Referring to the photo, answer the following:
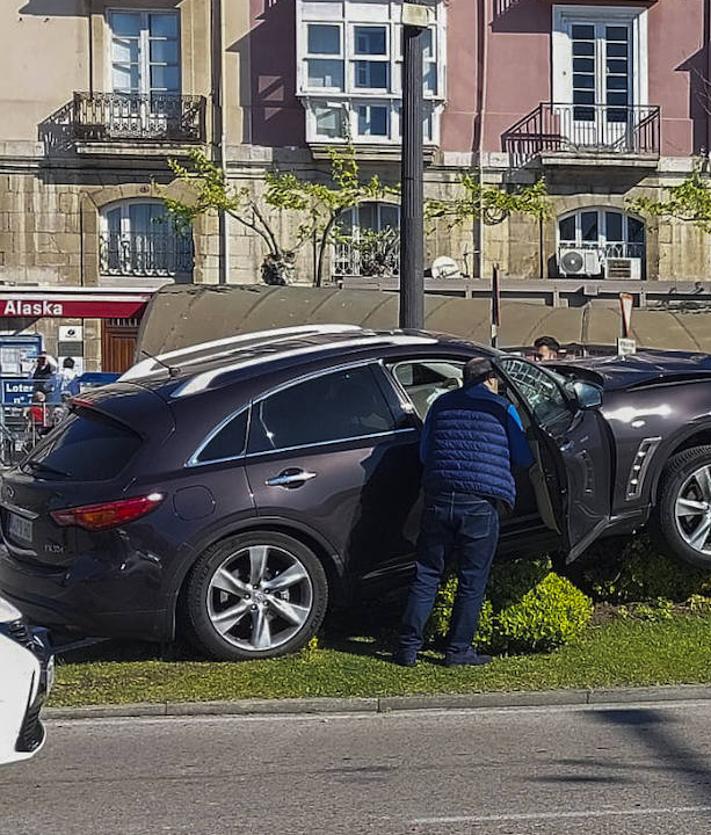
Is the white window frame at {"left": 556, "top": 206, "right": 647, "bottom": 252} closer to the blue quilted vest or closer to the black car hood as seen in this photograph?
the black car hood

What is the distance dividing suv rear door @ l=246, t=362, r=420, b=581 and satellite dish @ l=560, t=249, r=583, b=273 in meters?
20.2

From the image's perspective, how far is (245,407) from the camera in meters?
7.69

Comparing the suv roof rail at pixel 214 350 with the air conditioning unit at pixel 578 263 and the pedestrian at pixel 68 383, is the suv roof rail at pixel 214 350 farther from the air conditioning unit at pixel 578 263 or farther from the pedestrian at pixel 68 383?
the air conditioning unit at pixel 578 263

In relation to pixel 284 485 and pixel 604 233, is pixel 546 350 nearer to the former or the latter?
pixel 284 485

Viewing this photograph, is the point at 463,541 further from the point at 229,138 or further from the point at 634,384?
the point at 229,138

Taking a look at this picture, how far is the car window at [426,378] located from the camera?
812cm

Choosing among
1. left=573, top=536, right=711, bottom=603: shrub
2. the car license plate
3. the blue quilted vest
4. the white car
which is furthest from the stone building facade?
the white car

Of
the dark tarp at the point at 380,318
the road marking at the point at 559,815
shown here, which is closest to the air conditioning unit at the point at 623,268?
the dark tarp at the point at 380,318

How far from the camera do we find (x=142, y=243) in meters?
27.9

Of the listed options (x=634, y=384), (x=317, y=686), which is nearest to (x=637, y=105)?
(x=634, y=384)

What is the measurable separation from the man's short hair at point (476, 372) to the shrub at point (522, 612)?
121cm

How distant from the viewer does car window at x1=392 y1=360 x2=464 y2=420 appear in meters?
8.12

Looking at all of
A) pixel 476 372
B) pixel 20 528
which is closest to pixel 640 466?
pixel 476 372

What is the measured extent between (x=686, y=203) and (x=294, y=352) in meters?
19.5
